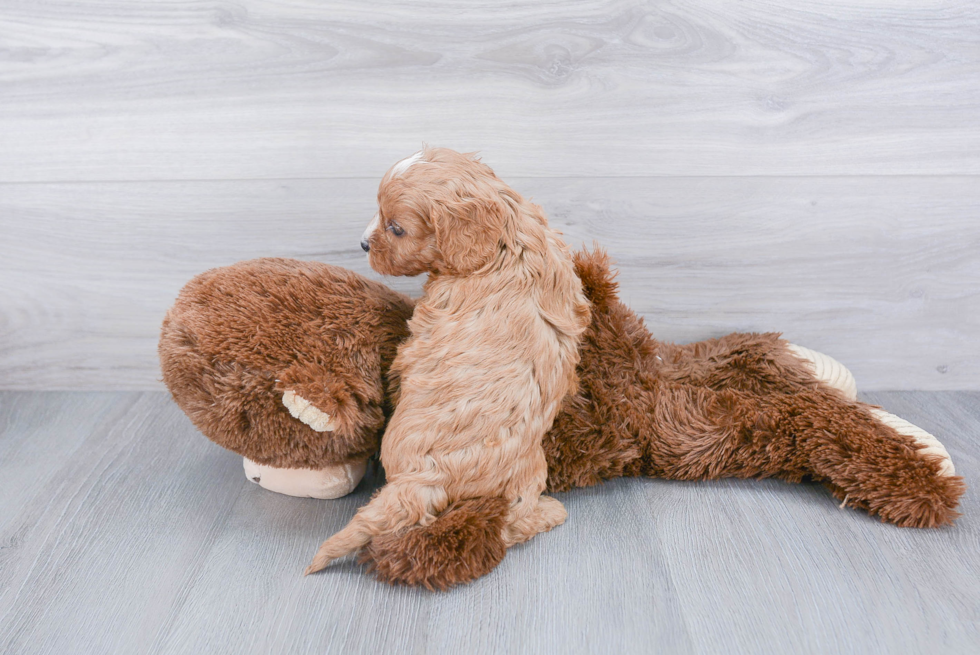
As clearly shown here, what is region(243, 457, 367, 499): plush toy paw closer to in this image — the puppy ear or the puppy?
the puppy

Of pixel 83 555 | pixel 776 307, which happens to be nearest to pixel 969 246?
pixel 776 307

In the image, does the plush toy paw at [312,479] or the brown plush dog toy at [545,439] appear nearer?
the brown plush dog toy at [545,439]

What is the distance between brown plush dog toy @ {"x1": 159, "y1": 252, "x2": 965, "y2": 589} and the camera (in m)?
0.80

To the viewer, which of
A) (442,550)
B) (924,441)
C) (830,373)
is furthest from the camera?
(830,373)

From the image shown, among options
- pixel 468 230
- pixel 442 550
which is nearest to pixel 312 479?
pixel 442 550

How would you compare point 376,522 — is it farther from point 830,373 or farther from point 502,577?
point 830,373

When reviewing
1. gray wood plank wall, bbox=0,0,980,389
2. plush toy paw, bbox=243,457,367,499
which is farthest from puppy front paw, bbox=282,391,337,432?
gray wood plank wall, bbox=0,0,980,389

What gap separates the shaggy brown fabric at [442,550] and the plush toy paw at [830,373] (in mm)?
552

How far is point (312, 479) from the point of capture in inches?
35.4

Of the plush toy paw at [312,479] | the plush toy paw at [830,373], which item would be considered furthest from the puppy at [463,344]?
the plush toy paw at [830,373]

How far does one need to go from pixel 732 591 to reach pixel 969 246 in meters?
0.76

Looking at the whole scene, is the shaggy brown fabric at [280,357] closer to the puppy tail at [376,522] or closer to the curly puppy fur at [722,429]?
the puppy tail at [376,522]

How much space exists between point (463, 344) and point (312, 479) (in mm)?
305

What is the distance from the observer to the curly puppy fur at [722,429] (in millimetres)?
863
